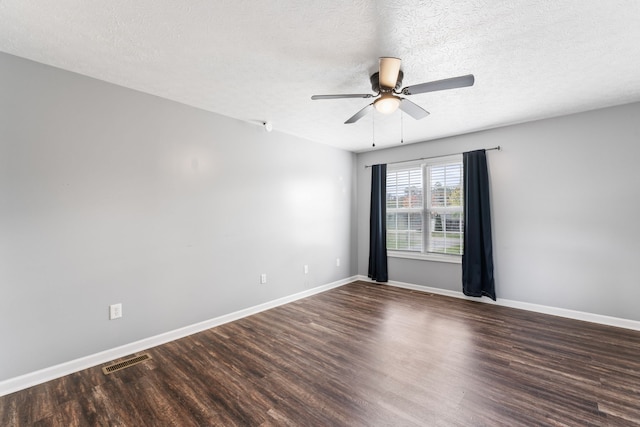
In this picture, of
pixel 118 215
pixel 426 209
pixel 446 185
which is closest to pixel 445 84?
pixel 446 185

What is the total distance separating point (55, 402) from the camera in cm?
193

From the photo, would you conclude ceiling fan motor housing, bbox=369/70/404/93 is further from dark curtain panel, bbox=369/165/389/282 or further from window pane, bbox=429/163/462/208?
dark curtain panel, bbox=369/165/389/282

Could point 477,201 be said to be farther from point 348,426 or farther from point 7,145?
point 7,145

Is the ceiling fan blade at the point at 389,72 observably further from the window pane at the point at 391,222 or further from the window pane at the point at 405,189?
the window pane at the point at 391,222

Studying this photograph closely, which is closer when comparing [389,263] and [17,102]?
[17,102]

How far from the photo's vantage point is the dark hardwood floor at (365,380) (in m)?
1.77

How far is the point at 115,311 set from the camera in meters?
2.54

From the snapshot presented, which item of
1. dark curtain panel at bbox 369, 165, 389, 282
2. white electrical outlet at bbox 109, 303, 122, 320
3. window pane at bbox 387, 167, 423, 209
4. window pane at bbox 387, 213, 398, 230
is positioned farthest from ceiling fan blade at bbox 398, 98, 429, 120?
white electrical outlet at bbox 109, 303, 122, 320

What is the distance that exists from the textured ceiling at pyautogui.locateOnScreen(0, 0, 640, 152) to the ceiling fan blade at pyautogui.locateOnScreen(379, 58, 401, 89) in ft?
0.33

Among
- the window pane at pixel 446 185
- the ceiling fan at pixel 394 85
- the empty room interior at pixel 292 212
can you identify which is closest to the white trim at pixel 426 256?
the empty room interior at pixel 292 212

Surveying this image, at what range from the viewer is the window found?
4383mm

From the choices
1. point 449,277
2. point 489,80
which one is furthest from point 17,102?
point 449,277

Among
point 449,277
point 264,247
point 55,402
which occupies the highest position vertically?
point 264,247

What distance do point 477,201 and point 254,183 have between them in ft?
10.8
